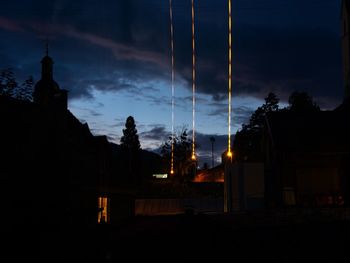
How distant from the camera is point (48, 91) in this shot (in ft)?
96.6

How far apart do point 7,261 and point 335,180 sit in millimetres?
18482

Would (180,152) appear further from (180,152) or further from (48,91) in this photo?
(48,91)

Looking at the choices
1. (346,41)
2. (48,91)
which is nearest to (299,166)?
(48,91)

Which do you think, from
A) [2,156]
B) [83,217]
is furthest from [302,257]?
[2,156]

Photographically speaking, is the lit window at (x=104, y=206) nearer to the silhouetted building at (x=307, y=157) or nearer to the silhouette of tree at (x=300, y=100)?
the silhouetted building at (x=307, y=157)

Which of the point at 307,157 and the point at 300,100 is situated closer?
the point at 307,157

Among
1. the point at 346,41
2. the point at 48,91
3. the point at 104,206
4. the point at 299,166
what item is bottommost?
the point at 104,206

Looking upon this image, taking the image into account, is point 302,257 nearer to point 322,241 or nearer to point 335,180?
point 322,241

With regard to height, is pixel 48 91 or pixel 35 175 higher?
pixel 48 91

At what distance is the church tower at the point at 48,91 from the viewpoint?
28562 mm

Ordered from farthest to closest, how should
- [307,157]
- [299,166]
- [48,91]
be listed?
[48,91]
[299,166]
[307,157]

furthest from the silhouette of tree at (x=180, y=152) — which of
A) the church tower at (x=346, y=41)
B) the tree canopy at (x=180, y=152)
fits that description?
the church tower at (x=346, y=41)

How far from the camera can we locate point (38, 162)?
13.4 meters

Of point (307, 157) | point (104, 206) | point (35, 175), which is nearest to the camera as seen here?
point (35, 175)
